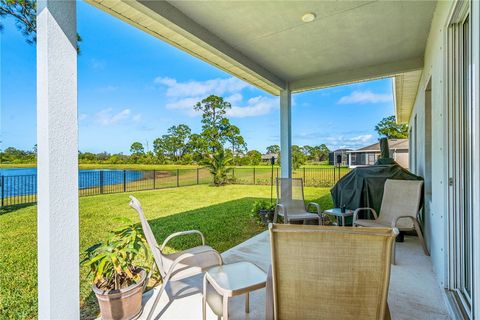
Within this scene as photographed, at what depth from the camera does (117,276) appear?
2.04 metres

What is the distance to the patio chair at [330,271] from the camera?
1159 mm

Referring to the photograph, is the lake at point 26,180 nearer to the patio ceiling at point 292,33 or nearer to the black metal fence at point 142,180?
the black metal fence at point 142,180

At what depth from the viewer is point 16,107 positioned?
12.5 ft

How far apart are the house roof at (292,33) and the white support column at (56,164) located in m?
1.20

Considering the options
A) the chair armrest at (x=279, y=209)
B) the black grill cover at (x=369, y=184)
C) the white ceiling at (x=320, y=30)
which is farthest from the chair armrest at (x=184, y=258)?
the black grill cover at (x=369, y=184)

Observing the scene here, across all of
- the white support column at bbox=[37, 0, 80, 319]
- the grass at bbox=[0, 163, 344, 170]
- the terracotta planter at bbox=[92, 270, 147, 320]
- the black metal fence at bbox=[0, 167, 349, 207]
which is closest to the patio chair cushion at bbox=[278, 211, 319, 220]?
the black metal fence at bbox=[0, 167, 349, 207]

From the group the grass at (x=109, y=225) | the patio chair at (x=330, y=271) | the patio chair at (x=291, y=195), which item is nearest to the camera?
the patio chair at (x=330, y=271)

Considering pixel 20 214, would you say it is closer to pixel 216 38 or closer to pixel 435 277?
pixel 216 38

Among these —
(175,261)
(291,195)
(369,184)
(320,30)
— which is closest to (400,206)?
(369,184)

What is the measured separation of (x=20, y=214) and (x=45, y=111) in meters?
5.70

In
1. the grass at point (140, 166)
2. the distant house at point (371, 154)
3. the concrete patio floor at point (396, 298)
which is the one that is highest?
the distant house at point (371, 154)

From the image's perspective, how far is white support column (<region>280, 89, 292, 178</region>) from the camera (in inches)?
211

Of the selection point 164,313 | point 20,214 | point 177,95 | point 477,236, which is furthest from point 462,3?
point 177,95

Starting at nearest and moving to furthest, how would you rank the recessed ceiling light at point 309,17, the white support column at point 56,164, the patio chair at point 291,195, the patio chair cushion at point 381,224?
the white support column at point 56,164 → the recessed ceiling light at point 309,17 → the patio chair cushion at point 381,224 → the patio chair at point 291,195
